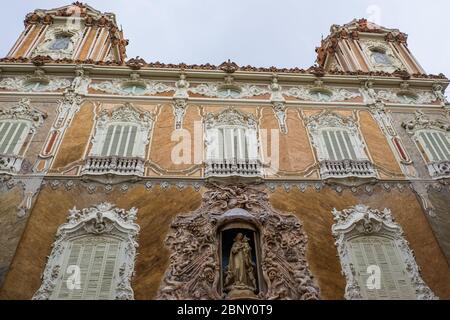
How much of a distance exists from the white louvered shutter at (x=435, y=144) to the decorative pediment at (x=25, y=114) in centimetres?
1498

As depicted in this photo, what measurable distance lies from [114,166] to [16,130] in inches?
174

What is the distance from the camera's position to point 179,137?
1652 centimetres

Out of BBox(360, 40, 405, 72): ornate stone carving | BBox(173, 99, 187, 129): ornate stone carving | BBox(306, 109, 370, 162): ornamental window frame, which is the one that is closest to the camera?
BBox(306, 109, 370, 162): ornamental window frame

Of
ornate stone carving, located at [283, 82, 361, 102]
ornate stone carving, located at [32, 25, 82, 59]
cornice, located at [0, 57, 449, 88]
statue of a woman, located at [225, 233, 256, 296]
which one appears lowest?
statue of a woman, located at [225, 233, 256, 296]

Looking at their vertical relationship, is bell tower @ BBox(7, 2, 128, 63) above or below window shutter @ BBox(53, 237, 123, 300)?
above

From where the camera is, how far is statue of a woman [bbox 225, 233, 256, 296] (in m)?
11.4

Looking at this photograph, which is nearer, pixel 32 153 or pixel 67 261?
pixel 67 261

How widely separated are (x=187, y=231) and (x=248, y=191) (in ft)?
8.65

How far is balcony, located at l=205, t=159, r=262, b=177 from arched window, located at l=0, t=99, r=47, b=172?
6.57m

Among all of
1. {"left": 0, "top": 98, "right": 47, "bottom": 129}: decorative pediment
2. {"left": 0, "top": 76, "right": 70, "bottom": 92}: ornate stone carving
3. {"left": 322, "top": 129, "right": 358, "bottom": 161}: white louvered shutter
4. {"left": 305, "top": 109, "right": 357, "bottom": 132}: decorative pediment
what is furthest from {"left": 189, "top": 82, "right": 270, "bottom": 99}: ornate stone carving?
{"left": 0, "top": 98, "right": 47, "bottom": 129}: decorative pediment

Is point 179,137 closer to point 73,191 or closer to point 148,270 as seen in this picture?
point 73,191

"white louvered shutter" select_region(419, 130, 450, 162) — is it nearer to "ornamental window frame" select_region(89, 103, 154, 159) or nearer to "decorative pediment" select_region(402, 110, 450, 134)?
"decorative pediment" select_region(402, 110, 450, 134)

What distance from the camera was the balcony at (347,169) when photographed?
15213mm
